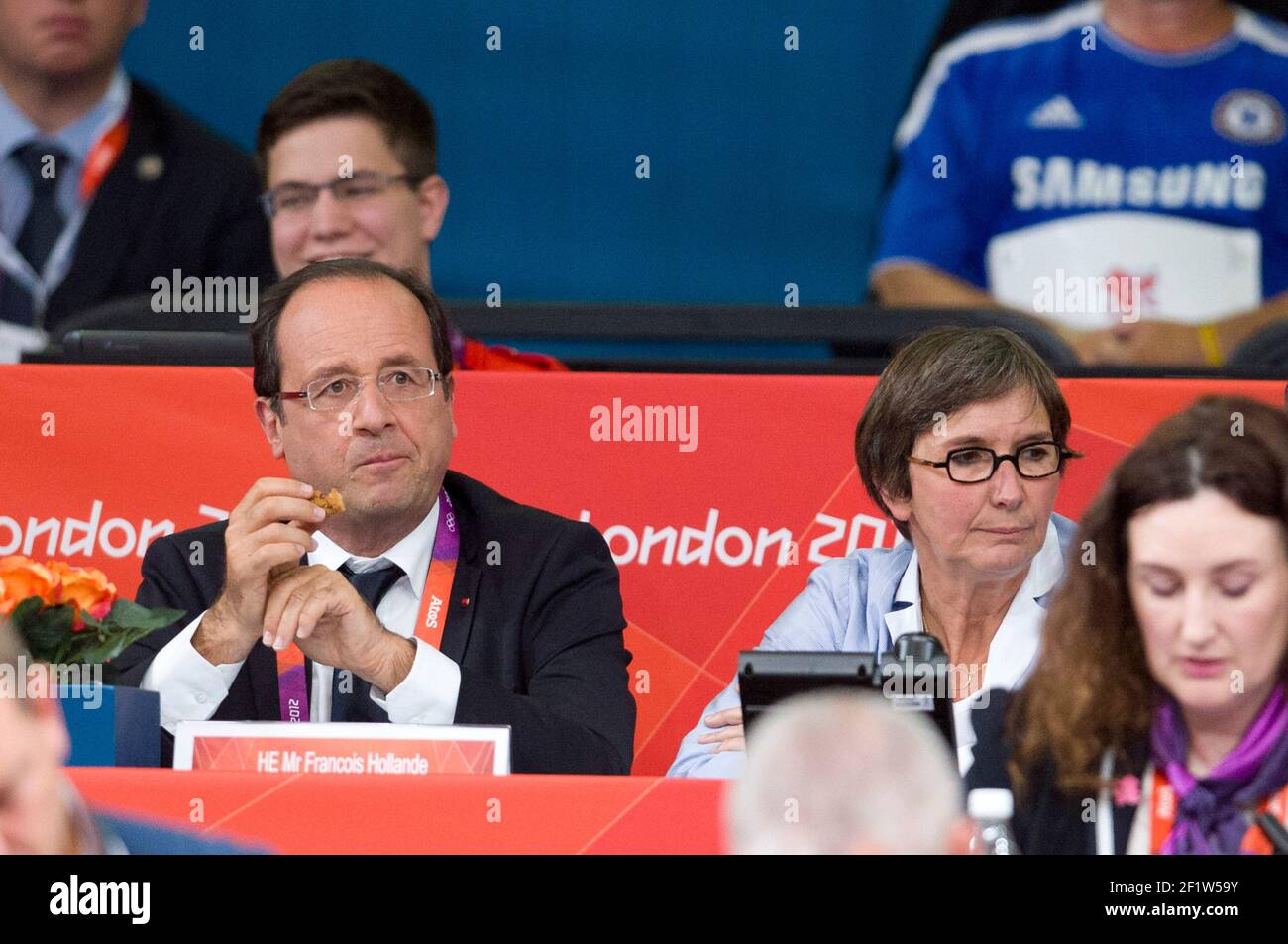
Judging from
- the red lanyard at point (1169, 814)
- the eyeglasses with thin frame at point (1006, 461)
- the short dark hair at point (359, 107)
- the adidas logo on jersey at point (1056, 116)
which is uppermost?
the adidas logo on jersey at point (1056, 116)

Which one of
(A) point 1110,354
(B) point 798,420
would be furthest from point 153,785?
(A) point 1110,354

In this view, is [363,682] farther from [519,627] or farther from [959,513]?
[959,513]

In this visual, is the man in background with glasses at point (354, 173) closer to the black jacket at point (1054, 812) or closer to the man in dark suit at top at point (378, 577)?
the man in dark suit at top at point (378, 577)

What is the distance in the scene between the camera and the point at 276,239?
4230 millimetres

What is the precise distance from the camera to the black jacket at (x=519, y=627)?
295 centimetres


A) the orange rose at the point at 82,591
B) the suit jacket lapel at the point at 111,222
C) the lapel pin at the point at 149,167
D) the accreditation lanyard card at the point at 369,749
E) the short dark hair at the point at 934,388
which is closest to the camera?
the accreditation lanyard card at the point at 369,749

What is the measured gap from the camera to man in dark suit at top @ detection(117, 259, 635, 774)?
2.86m

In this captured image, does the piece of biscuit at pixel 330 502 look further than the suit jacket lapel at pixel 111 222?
No

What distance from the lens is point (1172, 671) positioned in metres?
2.42

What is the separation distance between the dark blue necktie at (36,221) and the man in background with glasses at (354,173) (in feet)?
3.27

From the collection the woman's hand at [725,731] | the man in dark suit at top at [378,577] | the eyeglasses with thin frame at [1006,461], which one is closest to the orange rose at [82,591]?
the man in dark suit at top at [378,577]

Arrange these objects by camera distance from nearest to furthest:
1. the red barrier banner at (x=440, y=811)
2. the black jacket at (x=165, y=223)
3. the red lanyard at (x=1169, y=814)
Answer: the red lanyard at (x=1169, y=814)
the red barrier banner at (x=440, y=811)
the black jacket at (x=165, y=223)

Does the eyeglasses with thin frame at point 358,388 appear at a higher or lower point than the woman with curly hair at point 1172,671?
higher
